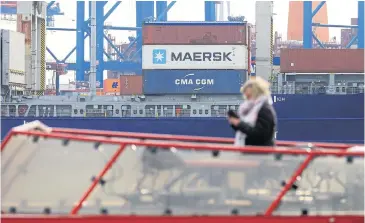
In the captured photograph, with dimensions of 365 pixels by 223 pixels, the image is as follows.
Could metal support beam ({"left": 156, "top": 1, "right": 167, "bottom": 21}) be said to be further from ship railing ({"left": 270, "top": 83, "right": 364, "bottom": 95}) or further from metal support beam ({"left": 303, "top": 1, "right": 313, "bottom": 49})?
ship railing ({"left": 270, "top": 83, "right": 364, "bottom": 95})

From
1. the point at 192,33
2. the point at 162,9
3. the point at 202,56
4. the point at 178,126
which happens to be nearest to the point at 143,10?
the point at 162,9

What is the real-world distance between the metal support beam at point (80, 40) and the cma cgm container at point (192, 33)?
39.1m

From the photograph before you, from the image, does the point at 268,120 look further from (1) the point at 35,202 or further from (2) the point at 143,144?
(1) the point at 35,202

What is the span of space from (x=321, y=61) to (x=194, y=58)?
5.94 m

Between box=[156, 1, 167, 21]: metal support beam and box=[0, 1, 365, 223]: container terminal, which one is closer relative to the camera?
box=[0, 1, 365, 223]: container terminal

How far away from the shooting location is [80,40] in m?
78.9

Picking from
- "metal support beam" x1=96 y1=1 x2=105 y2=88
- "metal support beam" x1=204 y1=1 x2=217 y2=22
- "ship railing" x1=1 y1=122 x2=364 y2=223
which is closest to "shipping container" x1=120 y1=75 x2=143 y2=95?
"metal support beam" x1=204 y1=1 x2=217 y2=22

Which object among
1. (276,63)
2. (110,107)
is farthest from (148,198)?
(276,63)

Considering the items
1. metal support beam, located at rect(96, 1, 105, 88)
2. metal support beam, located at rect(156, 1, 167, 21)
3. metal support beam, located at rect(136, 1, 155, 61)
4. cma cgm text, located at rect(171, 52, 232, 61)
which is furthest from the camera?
metal support beam, located at rect(136, 1, 155, 61)

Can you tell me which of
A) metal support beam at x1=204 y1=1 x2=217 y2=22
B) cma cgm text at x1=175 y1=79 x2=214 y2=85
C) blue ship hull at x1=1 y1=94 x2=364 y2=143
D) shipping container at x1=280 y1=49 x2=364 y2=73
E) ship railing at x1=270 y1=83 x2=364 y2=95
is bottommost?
blue ship hull at x1=1 y1=94 x2=364 y2=143

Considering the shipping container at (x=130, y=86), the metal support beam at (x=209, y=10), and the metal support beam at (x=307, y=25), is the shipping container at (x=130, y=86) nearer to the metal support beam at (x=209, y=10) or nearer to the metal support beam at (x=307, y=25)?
the metal support beam at (x=307, y=25)

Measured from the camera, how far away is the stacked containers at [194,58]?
38406 millimetres

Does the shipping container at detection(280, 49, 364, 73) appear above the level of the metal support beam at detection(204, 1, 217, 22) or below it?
below

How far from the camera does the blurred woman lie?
5914mm
